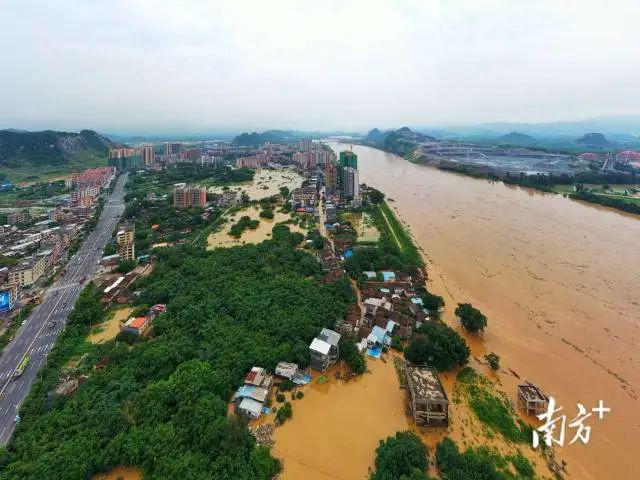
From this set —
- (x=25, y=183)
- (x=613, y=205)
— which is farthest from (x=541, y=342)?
(x=25, y=183)

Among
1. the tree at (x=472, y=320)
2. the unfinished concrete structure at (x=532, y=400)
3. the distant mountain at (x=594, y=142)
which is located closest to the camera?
the unfinished concrete structure at (x=532, y=400)

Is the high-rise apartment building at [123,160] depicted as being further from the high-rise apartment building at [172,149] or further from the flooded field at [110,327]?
the flooded field at [110,327]

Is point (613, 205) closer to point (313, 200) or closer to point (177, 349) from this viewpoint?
point (313, 200)

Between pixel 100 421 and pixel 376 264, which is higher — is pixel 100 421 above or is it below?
below

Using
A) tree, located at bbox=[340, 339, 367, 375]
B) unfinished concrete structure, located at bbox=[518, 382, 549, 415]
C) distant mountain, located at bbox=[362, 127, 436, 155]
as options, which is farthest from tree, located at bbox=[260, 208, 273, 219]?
A: distant mountain, located at bbox=[362, 127, 436, 155]

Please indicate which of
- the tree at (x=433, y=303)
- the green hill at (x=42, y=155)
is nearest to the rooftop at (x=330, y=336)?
the tree at (x=433, y=303)

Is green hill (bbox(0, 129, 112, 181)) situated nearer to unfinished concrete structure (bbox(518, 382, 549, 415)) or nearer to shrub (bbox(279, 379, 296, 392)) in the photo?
shrub (bbox(279, 379, 296, 392))
